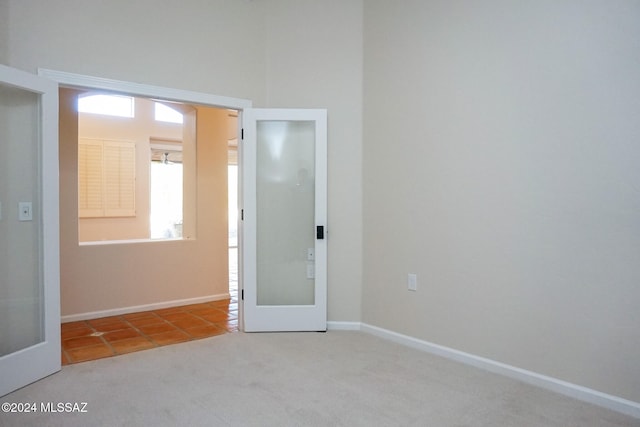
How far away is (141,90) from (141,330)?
87.8 inches

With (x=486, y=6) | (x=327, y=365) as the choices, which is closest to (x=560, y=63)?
(x=486, y=6)

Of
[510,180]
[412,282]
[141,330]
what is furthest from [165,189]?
[510,180]

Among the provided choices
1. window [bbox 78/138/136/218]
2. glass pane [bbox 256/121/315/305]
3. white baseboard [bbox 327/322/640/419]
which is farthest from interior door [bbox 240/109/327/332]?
window [bbox 78/138/136/218]

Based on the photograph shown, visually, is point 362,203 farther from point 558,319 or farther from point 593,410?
point 593,410

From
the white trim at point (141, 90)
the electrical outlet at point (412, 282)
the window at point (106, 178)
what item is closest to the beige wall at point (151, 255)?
the white trim at point (141, 90)

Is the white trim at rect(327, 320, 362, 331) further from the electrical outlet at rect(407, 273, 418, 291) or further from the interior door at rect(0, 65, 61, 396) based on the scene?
the interior door at rect(0, 65, 61, 396)

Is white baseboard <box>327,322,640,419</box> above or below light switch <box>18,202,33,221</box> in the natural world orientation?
below

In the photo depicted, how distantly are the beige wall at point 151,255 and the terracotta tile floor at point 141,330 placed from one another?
241 millimetres

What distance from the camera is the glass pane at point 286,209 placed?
12.7 feet

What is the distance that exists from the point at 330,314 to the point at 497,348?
5.10 ft

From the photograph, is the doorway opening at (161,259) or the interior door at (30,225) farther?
the doorway opening at (161,259)

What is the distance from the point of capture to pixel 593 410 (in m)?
2.33

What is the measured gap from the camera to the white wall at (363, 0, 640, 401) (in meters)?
2.34

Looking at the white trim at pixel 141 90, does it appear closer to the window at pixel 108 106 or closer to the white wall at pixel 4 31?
the white wall at pixel 4 31
